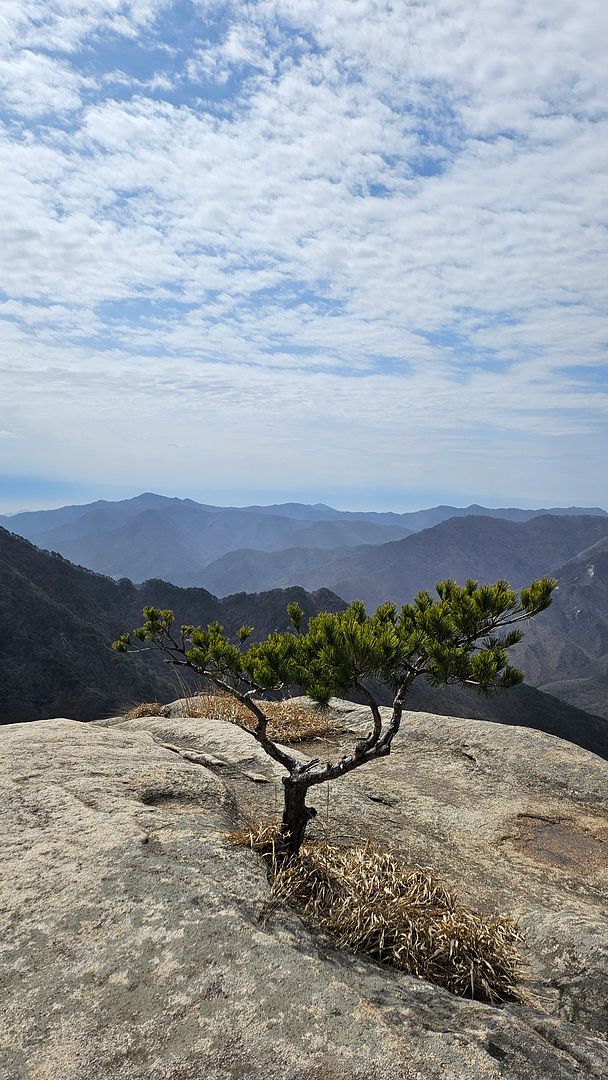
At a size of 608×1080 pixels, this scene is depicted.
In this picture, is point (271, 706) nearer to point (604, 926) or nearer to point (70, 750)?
point (70, 750)

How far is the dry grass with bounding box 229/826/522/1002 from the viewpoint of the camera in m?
4.79

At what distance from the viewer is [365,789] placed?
9.22m

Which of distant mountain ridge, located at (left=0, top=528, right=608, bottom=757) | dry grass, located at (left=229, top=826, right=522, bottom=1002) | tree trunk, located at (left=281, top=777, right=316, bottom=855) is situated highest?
tree trunk, located at (left=281, top=777, right=316, bottom=855)

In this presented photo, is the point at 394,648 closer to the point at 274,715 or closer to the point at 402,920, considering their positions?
the point at 402,920

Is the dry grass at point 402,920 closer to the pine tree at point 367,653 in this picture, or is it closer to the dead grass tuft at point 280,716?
the pine tree at point 367,653

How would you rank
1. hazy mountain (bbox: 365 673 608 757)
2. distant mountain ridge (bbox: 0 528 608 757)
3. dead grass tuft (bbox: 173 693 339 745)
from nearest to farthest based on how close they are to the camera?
dead grass tuft (bbox: 173 693 339 745) → distant mountain ridge (bbox: 0 528 608 757) → hazy mountain (bbox: 365 673 608 757)

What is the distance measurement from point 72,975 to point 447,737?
9.22m

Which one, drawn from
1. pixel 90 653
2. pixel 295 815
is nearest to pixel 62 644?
pixel 90 653

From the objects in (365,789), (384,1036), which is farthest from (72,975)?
Answer: (365,789)

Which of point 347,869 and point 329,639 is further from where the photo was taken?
point 347,869

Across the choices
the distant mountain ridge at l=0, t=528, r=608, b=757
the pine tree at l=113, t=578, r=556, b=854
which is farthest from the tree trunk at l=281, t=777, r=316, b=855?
the distant mountain ridge at l=0, t=528, r=608, b=757

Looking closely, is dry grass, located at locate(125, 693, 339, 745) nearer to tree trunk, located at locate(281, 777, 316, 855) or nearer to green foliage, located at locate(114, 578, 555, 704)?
tree trunk, located at locate(281, 777, 316, 855)

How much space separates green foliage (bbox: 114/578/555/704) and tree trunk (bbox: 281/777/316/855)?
3.89 feet

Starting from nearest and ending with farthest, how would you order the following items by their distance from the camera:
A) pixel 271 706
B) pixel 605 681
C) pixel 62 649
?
pixel 271 706 < pixel 62 649 < pixel 605 681
